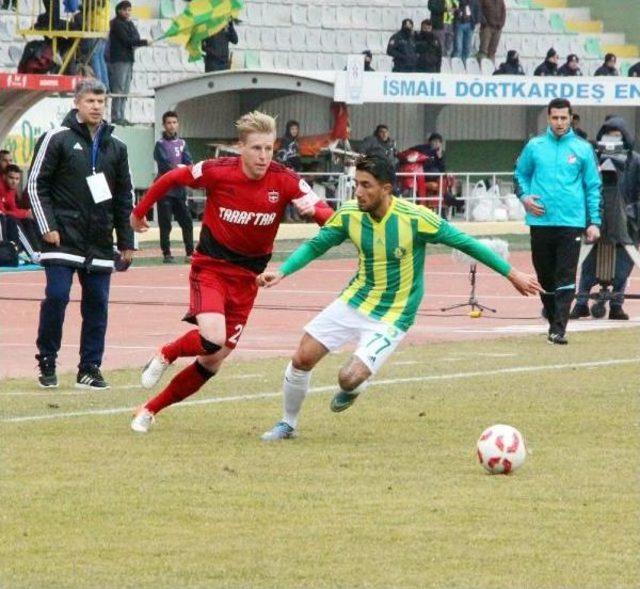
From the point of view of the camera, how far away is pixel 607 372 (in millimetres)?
14727

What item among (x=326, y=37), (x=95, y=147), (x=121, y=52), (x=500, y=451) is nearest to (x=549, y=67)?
(x=326, y=37)

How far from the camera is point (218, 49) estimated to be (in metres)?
35.2

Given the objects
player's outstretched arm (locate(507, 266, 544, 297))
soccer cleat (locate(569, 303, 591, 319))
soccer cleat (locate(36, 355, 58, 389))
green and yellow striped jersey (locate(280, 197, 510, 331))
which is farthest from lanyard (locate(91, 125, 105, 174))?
soccer cleat (locate(569, 303, 591, 319))

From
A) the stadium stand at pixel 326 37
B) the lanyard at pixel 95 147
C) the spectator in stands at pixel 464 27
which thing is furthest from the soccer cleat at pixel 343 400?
the spectator in stands at pixel 464 27

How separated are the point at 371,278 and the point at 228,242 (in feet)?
2.94

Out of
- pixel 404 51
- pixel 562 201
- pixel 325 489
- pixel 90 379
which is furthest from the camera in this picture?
pixel 404 51

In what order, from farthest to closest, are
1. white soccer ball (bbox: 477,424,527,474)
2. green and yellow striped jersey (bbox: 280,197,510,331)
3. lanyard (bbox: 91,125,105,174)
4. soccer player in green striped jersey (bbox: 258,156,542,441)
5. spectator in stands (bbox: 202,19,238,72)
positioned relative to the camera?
spectator in stands (bbox: 202,19,238,72) → lanyard (bbox: 91,125,105,174) → green and yellow striped jersey (bbox: 280,197,510,331) → soccer player in green striped jersey (bbox: 258,156,542,441) → white soccer ball (bbox: 477,424,527,474)

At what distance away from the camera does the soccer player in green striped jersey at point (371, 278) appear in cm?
1097

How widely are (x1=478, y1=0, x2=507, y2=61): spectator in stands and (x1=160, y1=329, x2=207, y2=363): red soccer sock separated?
1171 inches

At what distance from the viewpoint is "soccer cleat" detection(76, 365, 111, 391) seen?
13.4 meters

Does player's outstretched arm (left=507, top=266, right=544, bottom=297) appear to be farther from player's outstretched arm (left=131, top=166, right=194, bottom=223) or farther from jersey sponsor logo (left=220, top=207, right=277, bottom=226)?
player's outstretched arm (left=131, top=166, right=194, bottom=223)

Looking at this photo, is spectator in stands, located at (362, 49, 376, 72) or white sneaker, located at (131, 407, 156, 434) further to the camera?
spectator in stands, located at (362, 49, 376, 72)

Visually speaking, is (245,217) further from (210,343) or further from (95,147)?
(95,147)

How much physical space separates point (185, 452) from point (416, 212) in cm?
187
